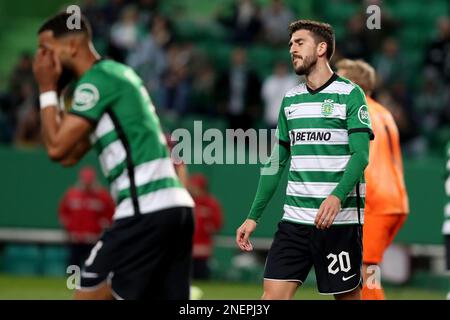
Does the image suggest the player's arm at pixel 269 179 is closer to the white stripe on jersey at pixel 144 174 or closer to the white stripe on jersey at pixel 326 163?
the white stripe on jersey at pixel 326 163

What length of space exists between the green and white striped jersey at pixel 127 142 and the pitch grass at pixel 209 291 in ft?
25.2

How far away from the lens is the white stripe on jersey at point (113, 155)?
6.41 m

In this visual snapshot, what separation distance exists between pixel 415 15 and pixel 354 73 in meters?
12.6

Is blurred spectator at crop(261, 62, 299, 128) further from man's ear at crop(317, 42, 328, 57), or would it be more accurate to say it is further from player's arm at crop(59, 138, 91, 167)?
Answer: player's arm at crop(59, 138, 91, 167)

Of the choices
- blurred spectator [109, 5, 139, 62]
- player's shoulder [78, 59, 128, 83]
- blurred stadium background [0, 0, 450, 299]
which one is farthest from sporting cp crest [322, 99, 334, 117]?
blurred spectator [109, 5, 139, 62]

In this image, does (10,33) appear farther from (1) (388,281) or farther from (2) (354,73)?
(2) (354,73)

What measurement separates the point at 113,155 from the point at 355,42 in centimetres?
1252

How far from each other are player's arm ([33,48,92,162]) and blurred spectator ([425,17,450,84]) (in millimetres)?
12382

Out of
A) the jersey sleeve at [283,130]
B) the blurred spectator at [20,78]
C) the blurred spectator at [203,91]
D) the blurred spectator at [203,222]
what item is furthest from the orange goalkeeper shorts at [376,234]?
the blurred spectator at [20,78]

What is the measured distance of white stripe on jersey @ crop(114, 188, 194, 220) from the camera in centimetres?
643

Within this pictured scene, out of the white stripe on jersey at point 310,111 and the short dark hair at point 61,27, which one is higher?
the short dark hair at point 61,27

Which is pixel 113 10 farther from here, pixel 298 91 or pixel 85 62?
pixel 85 62

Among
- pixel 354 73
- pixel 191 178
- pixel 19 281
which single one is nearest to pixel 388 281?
pixel 191 178

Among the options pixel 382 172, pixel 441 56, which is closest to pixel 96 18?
pixel 441 56
